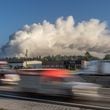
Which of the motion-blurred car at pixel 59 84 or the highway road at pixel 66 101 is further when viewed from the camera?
the motion-blurred car at pixel 59 84

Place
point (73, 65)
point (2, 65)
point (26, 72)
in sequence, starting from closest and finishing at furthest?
point (26, 72), point (2, 65), point (73, 65)

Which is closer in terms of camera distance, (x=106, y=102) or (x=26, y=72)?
(x=106, y=102)

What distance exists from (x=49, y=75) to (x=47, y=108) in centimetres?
424

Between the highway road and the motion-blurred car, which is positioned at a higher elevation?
the motion-blurred car

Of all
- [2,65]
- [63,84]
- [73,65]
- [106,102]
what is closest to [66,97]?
[63,84]

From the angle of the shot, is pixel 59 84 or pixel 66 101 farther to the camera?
pixel 59 84

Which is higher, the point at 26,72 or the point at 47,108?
the point at 26,72

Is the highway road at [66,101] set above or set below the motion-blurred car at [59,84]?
below

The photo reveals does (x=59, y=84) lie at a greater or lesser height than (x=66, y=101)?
greater

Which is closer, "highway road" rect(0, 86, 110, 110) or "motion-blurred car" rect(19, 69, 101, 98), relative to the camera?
"highway road" rect(0, 86, 110, 110)

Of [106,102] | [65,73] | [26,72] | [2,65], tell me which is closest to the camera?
[106,102]

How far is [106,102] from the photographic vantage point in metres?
18.9

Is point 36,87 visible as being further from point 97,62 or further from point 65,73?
point 97,62

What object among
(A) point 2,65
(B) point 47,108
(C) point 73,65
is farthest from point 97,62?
(C) point 73,65
